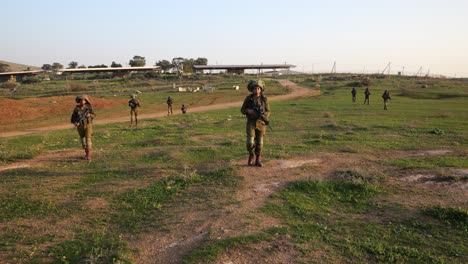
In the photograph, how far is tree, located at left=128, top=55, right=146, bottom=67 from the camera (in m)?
134

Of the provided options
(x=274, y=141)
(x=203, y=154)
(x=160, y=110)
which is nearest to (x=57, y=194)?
(x=203, y=154)

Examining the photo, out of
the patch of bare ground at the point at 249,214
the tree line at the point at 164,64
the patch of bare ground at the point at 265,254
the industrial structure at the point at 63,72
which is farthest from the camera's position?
the tree line at the point at 164,64

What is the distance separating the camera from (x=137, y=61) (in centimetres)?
13562

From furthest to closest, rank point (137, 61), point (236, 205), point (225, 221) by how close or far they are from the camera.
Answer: point (137, 61)
point (236, 205)
point (225, 221)

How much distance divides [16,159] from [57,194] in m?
4.87

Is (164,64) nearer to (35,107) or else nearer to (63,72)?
(63,72)

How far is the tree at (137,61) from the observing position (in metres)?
134

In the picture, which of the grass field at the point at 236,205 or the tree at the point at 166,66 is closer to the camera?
the grass field at the point at 236,205

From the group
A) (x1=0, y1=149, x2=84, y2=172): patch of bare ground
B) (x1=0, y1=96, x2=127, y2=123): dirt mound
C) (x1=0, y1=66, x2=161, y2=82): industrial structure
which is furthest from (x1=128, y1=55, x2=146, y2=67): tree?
(x1=0, y1=149, x2=84, y2=172): patch of bare ground

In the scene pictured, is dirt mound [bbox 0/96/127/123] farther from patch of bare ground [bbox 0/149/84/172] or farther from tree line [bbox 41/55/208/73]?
tree line [bbox 41/55/208/73]

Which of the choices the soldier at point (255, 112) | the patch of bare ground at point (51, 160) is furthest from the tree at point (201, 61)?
the soldier at point (255, 112)

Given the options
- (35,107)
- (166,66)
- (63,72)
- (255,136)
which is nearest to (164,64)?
(166,66)

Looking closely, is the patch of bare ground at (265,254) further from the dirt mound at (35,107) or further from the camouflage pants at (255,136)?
the dirt mound at (35,107)

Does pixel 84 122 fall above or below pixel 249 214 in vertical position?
above
